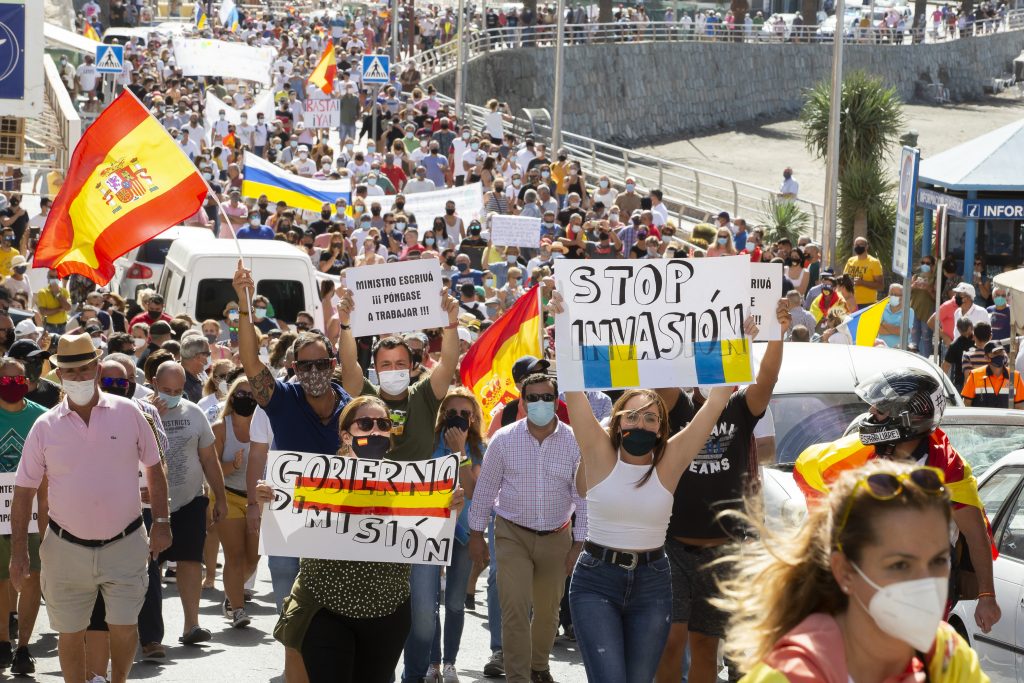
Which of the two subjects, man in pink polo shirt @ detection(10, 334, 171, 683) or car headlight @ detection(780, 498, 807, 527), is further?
man in pink polo shirt @ detection(10, 334, 171, 683)

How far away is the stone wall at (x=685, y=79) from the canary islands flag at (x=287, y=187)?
80.6 feet

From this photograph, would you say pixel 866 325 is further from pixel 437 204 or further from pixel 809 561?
pixel 809 561

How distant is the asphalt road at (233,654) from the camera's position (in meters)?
8.27

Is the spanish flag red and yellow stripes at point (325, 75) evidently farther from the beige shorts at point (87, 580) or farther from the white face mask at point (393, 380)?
the beige shorts at point (87, 580)

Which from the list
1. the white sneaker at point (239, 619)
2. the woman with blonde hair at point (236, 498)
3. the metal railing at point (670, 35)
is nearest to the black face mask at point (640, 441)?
the woman with blonde hair at point (236, 498)

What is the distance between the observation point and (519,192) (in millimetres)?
25812

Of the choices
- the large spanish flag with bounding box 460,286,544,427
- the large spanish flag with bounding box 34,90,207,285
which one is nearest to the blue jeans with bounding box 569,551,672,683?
the large spanish flag with bounding box 34,90,207,285

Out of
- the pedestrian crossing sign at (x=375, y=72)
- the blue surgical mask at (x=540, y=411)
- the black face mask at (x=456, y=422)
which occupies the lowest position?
the black face mask at (x=456, y=422)

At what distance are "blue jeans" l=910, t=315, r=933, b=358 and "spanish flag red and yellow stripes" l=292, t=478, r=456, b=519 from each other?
1353 cm

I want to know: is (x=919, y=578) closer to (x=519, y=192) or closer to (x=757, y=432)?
(x=757, y=432)

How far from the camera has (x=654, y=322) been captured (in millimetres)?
6777

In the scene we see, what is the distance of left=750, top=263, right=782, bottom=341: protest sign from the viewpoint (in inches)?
322

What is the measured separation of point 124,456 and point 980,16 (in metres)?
63.9

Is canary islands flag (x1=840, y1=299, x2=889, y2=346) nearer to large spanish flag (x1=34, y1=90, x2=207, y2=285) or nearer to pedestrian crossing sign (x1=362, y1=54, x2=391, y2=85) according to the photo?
large spanish flag (x1=34, y1=90, x2=207, y2=285)
